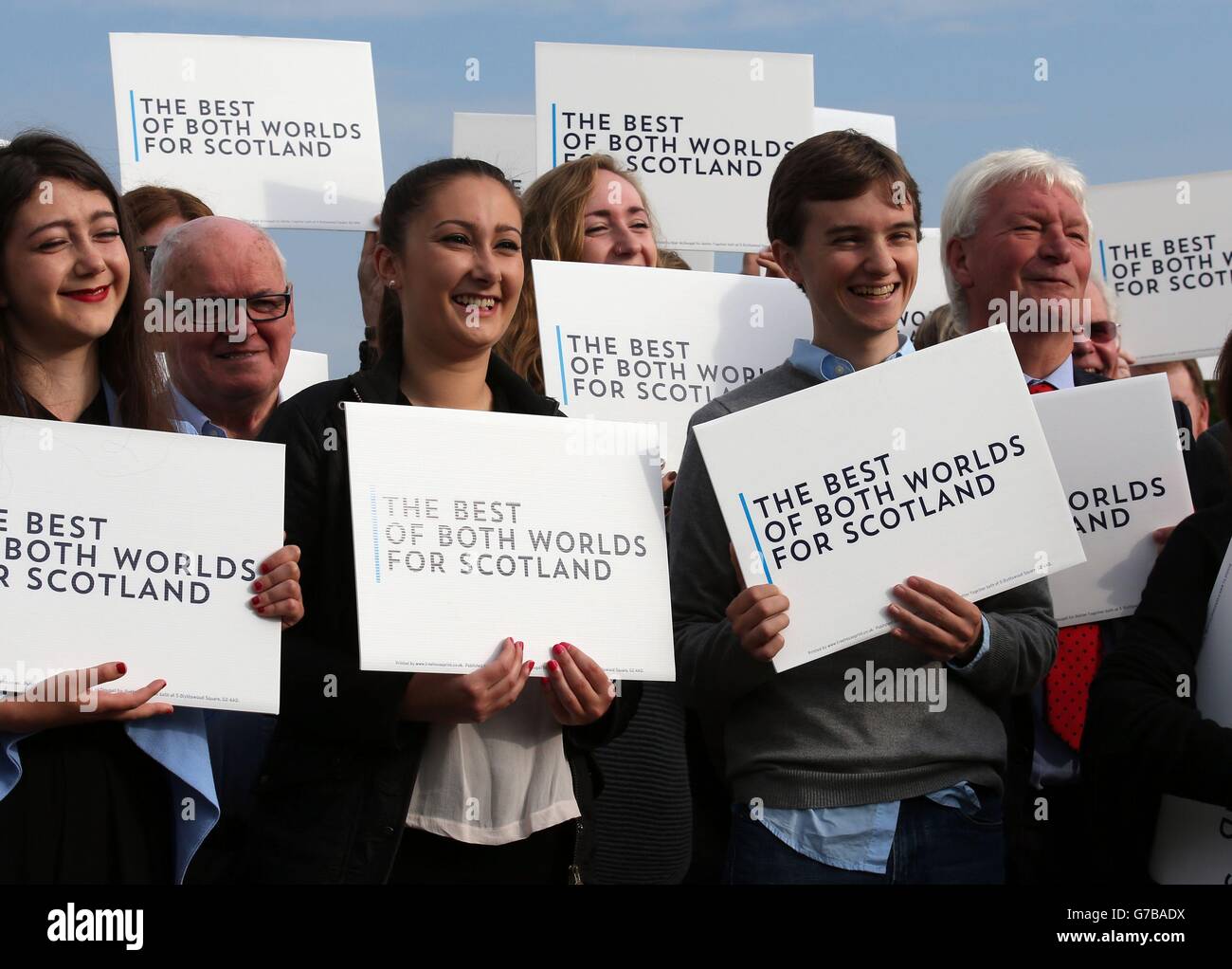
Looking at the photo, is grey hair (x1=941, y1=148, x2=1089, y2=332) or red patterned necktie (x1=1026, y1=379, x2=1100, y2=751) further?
grey hair (x1=941, y1=148, x2=1089, y2=332)

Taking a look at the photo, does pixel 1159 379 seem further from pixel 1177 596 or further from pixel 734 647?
pixel 734 647

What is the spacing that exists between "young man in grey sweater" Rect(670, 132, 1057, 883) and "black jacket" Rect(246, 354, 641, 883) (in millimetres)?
304

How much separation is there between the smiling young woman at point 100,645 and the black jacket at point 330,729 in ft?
0.45

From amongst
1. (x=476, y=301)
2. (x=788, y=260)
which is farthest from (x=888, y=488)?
(x=476, y=301)

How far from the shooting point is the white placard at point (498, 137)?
8.16 m

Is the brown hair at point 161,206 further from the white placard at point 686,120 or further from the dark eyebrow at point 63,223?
the dark eyebrow at point 63,223

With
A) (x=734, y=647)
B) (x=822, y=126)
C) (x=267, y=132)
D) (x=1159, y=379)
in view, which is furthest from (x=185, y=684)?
(x=822, y=126)

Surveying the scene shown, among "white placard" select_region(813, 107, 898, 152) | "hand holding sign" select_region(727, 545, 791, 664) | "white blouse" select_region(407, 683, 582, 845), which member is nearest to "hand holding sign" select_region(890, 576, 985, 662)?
"hand holding sign" select_region(727, 545, 791, 664)

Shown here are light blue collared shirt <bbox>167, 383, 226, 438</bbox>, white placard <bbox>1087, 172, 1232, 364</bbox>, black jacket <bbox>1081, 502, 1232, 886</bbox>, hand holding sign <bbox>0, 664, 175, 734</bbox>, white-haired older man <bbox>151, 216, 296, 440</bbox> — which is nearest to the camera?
hand holding sign <bbox>0, 664, 175, 734</bbox>

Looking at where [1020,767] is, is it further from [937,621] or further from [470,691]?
[470,691]

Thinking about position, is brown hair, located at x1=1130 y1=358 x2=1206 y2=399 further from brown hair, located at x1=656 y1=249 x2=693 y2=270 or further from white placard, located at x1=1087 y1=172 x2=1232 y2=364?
brown hair, located at x1=656 y1=249 x2=693 y2=270

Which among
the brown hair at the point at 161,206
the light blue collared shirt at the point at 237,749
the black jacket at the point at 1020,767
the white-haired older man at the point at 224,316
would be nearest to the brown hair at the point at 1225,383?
the black jacket at the point at 1020,767

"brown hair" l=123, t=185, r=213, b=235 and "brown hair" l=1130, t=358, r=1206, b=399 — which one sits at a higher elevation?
"brown hair" l=123, t=185, r=213, b=235

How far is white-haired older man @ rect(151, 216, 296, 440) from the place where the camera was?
4984 millimetres
